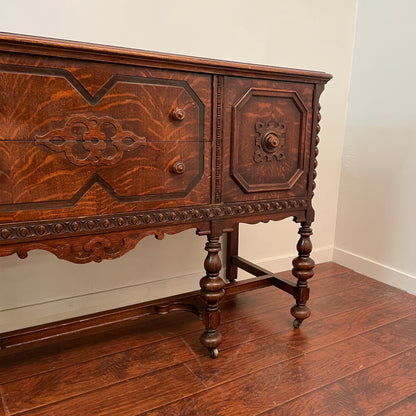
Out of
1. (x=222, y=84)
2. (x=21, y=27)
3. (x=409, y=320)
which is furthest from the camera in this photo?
(x=409, y=320)

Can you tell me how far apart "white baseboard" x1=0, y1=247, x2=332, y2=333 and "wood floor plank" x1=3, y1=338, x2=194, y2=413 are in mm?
403

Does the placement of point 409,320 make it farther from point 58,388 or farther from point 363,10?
point 363,10

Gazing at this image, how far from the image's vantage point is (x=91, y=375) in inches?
60.1

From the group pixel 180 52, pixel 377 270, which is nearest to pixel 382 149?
pixel 377 270

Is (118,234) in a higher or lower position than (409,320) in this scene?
higher

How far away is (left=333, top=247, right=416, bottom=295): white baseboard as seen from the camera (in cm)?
238

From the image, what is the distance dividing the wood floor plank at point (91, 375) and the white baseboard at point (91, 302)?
0.40 metres

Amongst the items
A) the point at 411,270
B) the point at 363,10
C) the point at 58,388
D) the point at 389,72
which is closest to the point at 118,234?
the point at 58,388

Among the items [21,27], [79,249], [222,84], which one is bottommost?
[79,249]

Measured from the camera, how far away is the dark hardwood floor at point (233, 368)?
136cm

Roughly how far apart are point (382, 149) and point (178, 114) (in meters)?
1.69

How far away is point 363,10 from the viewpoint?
2.56 metres

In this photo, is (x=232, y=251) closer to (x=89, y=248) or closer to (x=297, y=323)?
(x=297, y=323)

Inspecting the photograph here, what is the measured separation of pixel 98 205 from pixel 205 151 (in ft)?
1.45
